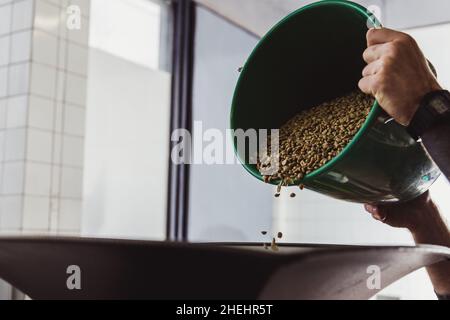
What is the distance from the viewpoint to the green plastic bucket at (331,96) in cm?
79

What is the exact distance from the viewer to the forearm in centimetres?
92

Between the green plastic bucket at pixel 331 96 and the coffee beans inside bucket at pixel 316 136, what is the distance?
23 millimetres

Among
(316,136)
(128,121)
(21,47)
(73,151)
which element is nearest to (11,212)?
(73,151)

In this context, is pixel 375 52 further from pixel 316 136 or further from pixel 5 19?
pixel 5 19

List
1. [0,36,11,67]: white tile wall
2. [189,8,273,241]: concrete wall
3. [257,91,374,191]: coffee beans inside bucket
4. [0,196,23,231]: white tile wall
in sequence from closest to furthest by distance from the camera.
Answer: [257,91,374,191]: coffee beans inside bucket
[0,196,23,231]: white tile wall
[0,36,11,67]: white tile wall
[189,8,273,241]: concrete wall

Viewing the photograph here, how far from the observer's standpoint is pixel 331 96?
1.07m

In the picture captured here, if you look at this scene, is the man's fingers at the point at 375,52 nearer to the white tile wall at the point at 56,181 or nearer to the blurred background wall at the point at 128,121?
the blurred background wall at the point at 128,121

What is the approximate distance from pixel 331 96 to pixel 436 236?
290mm

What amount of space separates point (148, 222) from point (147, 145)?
1.25 feet

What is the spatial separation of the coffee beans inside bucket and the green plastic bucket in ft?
0.08

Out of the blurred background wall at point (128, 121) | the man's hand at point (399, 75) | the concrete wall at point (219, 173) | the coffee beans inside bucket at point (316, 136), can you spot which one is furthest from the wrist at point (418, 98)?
the concrete wall at point (219, 173)

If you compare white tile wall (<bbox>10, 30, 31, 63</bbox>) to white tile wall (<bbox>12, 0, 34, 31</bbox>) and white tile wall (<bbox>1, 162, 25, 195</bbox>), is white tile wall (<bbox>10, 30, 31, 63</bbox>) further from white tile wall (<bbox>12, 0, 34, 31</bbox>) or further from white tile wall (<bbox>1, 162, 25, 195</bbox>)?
white tile wall (<bbox>1, 162, 25, 195</bbox>)

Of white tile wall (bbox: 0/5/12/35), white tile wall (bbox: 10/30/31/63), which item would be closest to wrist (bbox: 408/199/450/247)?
white tile wall (bbox: 10/30/31/63)

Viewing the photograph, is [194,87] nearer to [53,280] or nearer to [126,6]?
[126,6]
